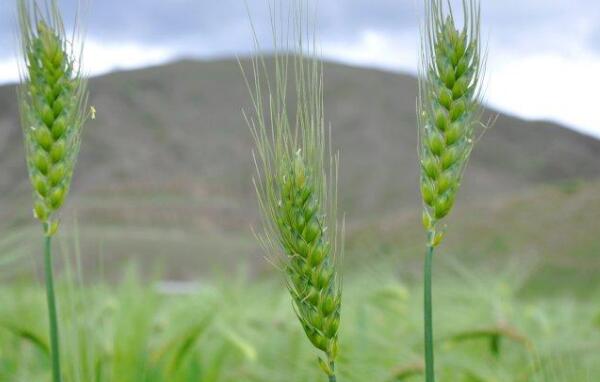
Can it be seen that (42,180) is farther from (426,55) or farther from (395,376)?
(395,376)

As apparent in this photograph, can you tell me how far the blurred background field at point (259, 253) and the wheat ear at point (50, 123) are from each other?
12 cm

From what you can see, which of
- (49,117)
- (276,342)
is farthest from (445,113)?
(276,342)

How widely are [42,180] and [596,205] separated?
26305 mm

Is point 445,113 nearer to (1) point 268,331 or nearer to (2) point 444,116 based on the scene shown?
(2) point 444,116

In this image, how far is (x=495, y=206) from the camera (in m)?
28.1

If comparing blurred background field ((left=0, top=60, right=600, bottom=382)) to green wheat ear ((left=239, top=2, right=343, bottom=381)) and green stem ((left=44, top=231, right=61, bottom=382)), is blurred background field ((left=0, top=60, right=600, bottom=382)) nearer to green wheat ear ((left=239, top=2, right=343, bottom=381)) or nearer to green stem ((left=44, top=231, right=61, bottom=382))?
green stem ((left=44, top=231, right=61, bottom=382))

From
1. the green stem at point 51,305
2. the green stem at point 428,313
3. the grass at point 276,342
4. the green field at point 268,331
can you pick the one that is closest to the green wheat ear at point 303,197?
the green stem at point 428,313

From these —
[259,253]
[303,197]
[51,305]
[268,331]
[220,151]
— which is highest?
[303,197]

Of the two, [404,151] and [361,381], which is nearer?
[361,381]

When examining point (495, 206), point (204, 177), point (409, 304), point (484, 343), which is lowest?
point (204, 177)

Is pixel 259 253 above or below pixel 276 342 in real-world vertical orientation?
below

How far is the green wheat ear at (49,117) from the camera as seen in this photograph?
1230 millimetres

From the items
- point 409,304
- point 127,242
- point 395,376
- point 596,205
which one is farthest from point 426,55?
point 127,242

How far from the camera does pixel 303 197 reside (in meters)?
1.11
